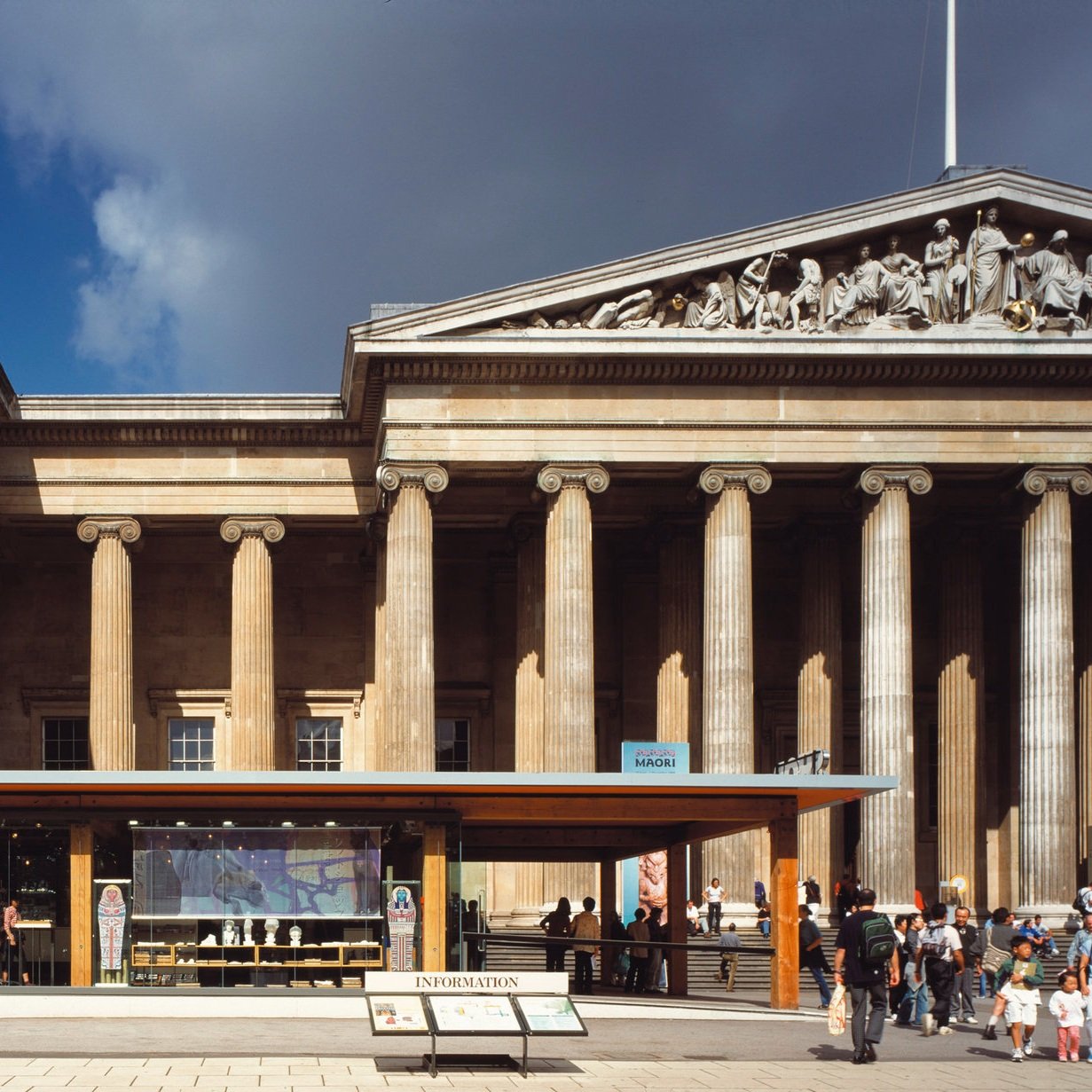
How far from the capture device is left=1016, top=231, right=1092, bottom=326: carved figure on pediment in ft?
150

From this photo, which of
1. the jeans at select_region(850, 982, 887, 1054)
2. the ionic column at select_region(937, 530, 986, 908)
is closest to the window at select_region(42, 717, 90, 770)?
the ionic column at select_region(937, 530, 986, 908)

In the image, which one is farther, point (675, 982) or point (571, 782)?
point (675, 982)

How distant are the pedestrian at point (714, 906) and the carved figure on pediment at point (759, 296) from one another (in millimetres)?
12446

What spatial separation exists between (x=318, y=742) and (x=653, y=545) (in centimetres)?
1055

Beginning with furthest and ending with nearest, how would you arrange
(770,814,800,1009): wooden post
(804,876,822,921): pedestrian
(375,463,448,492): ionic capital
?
(375,463,448,492): ionic capital, (804,876,822,921): pedestrian, (770,814,800,1009): wooden post

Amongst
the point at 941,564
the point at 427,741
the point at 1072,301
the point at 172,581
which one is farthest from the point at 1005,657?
the point at 172,581

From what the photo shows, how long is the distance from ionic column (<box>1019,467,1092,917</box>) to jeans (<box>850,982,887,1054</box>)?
68.0 feet

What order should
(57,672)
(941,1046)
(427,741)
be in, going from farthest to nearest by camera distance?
(57,672) → (427,741) → (941,1046)

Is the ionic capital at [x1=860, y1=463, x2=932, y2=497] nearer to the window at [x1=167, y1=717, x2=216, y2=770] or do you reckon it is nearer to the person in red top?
the window at [x1=167, y1=717, x2=216, y2=770]

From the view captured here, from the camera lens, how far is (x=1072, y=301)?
45.7 metres

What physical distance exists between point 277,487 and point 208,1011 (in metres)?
24.1

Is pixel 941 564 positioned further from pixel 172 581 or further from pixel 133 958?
pixel 133 958

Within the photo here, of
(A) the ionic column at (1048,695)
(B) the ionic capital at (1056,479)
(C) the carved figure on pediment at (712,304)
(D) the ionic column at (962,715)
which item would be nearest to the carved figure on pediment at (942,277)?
(B) the ionic capital at (1056,479)

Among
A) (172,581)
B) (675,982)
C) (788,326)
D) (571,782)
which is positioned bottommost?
(675,982)
